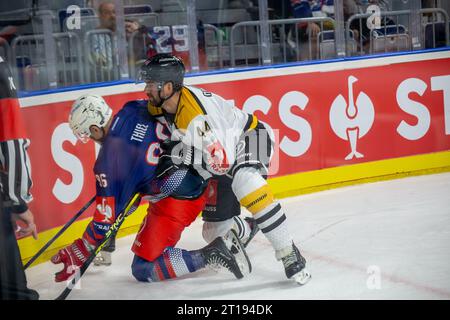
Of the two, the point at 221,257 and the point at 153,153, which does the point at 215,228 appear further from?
the point at 153,153

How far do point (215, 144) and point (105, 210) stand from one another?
447 millimetres

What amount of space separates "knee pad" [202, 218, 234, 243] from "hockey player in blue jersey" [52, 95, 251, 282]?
0.10 meters

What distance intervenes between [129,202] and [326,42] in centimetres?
209

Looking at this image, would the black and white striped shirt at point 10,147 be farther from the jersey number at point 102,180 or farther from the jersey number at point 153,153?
the jersey number at point 153,153

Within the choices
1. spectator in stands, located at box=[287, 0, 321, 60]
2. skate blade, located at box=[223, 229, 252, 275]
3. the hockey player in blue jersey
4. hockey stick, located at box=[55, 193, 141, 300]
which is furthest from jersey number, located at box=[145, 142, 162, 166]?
spectator in stands, located at box=[287, 0, 321, 60]

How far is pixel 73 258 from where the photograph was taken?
3086 mm

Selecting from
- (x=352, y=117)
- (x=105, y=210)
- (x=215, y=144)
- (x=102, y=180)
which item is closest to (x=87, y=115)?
(x=102, y=180)

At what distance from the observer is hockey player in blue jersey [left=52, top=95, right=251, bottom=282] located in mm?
3045

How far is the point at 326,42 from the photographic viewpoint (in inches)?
190

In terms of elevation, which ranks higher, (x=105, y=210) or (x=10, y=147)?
(x=10, y=147)
